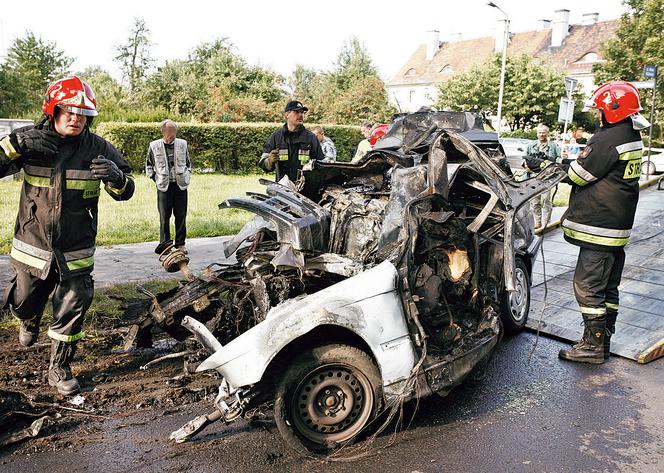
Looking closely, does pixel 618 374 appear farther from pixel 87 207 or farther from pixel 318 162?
pixel 87 207

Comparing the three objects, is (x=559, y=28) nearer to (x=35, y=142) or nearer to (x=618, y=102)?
(x=618, y=102)

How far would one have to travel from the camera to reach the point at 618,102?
493 cm

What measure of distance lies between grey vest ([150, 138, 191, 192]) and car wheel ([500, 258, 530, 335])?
186 inches

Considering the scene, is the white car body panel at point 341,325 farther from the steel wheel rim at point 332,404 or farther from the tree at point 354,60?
the tree at point 354,60

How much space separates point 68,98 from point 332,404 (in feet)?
9.13

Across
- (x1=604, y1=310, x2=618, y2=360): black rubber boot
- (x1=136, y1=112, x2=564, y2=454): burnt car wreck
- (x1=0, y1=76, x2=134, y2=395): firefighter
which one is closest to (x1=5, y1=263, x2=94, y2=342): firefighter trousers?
(x1=0, y1=76, x2=134, y2=395): firefighter

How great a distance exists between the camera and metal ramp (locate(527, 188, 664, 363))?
5426 mm

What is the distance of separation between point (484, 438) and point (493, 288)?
4.66 feet

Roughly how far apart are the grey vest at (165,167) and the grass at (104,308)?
1.64m

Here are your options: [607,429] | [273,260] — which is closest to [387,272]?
[273,260]

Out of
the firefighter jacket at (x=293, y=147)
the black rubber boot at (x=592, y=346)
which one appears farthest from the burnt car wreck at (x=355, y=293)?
the firefighter jacket at (x=293, y=147)

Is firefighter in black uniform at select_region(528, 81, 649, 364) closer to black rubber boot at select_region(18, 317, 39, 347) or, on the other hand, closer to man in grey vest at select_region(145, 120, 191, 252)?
black rubber boot at select_region(18, 317, 39, 347)

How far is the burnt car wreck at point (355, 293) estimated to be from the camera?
340 centimetres

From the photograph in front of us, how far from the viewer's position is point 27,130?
4.00 m
